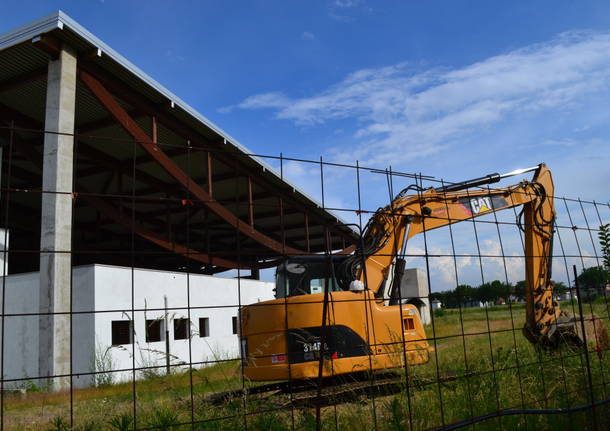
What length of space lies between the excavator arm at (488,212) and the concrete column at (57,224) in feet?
18.3

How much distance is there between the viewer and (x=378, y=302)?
752 cm

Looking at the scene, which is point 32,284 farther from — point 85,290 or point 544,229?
point 544,229

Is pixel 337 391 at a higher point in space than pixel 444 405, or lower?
lower

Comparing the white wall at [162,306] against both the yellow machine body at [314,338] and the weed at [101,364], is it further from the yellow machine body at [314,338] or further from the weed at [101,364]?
the yellow machine body at [314,338]

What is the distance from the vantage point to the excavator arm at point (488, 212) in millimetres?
7918

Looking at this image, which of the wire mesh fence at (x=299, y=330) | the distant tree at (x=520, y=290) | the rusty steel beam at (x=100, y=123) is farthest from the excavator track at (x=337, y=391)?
the rusty steel beam at (x=100, y=123)

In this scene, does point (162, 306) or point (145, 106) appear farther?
point (162, 306)

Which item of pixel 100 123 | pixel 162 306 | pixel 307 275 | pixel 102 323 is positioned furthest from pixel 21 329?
pixel 307 275

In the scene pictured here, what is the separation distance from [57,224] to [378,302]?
654cm

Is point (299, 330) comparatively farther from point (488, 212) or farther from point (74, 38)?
point (74, 38)

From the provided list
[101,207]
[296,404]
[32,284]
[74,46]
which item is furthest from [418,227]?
[101,207]

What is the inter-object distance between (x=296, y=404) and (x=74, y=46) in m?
9.14

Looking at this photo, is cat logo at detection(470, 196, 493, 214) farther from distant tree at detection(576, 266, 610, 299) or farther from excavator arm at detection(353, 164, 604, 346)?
distant tree at detection(576, 266, 610, 299)

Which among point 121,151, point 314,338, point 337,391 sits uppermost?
point 121,151
